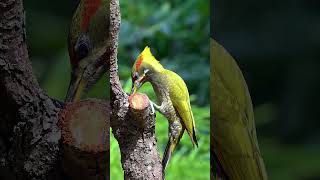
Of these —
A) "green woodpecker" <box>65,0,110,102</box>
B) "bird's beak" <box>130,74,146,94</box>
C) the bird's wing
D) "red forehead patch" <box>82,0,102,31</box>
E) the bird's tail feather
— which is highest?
"red forehead patch" <box>82,0,102,31</box>

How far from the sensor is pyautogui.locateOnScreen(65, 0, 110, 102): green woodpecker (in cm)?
279

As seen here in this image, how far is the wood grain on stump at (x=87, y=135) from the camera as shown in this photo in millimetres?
2717

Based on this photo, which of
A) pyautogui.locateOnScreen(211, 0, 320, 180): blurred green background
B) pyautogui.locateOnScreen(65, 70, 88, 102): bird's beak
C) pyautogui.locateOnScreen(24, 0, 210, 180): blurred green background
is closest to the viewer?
pyautogui.locateOnScreen(24, 0, 210, 180): blurred green background

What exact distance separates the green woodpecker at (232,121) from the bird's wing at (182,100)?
0.29 ft

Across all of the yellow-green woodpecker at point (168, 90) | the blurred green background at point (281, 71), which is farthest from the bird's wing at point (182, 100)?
the blurred green background at point (281, 71)

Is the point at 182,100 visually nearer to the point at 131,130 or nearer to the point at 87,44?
the point at 131,130

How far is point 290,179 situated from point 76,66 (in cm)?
108

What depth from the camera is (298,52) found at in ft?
9.22

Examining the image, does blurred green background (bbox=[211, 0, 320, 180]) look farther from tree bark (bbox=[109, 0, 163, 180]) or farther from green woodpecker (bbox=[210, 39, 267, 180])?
tree bark (bbox=[109, 0, 163, 180])

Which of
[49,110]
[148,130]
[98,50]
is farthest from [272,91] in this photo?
[49,110]

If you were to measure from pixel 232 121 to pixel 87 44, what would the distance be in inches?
28.2

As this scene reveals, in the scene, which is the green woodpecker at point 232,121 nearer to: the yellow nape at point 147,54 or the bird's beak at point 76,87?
the yellow nape at point 147,54

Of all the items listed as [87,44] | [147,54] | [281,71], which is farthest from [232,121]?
[87,44]

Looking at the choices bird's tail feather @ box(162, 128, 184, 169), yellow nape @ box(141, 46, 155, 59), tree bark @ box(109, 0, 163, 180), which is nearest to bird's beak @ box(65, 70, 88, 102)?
tree bark @ box(109, 0, 163, 180)
